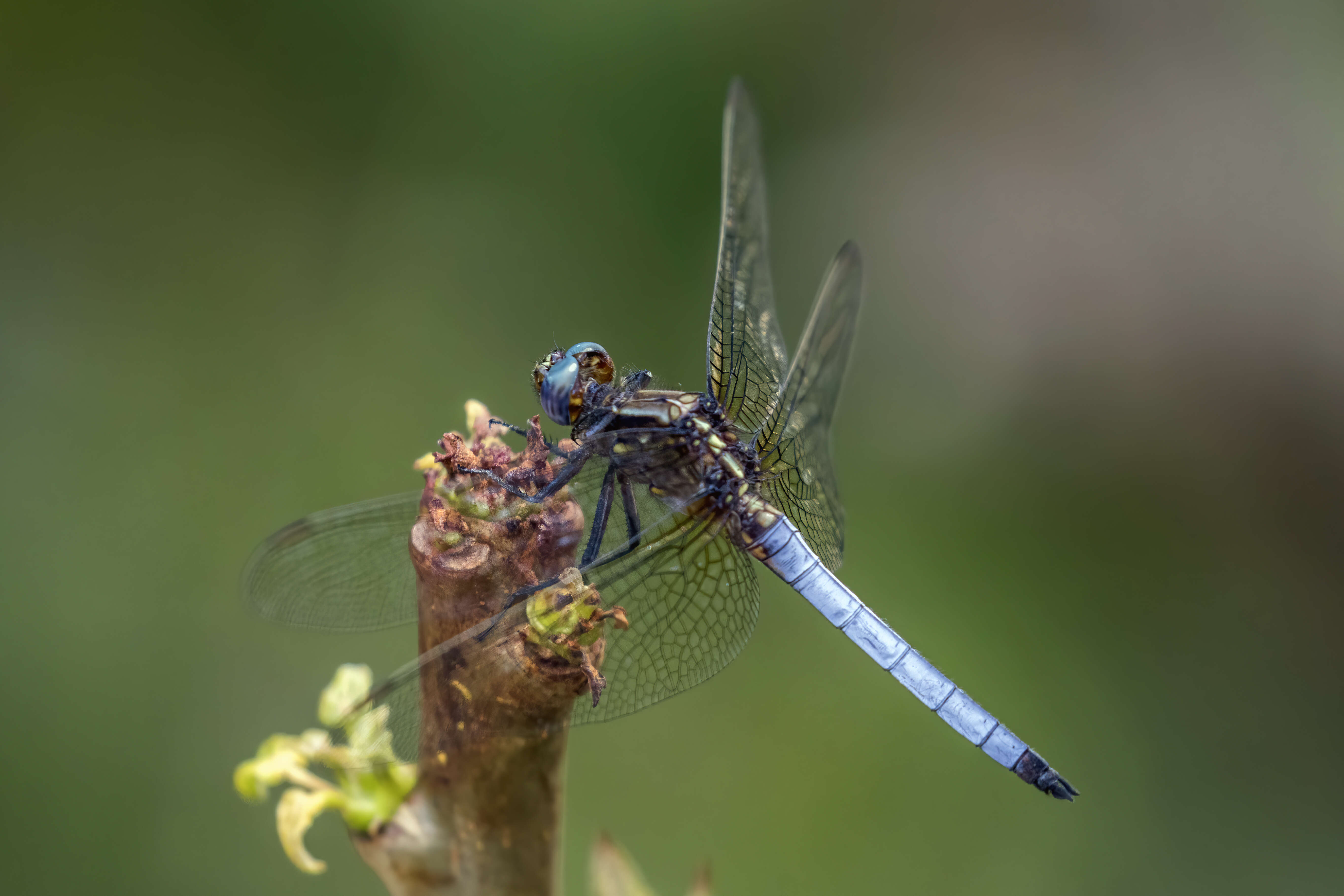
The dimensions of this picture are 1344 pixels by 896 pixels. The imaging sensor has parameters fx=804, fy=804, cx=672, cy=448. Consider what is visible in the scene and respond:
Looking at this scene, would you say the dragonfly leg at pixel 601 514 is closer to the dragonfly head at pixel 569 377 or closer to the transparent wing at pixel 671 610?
the transparent wing at pixel 671 610

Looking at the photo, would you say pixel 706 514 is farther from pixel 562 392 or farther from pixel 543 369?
pixel 543 369

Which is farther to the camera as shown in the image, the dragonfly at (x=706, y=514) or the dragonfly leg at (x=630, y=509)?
the dragonfly leg at (x=630, y=509)

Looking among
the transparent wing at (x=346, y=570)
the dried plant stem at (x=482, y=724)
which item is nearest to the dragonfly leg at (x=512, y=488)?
the dried plant stem at (x=482, y=724)

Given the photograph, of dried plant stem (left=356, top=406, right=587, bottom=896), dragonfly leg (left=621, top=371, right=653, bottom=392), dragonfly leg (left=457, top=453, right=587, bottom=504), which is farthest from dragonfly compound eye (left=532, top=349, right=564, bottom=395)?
dried plant stem (left=356, top=406, right=587, bottom=896)

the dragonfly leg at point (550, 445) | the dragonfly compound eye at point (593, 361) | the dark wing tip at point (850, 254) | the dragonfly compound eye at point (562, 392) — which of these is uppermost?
the dark wing tip at point (850, 254)

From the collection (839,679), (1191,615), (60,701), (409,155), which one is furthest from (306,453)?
(1191,615)

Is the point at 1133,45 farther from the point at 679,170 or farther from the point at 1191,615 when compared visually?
the point at 1191,615

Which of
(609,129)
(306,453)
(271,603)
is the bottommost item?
(271,603)
